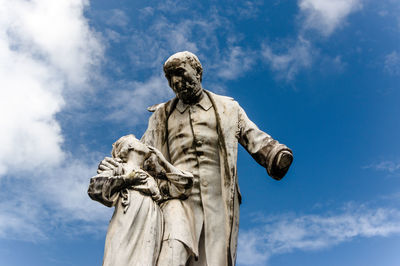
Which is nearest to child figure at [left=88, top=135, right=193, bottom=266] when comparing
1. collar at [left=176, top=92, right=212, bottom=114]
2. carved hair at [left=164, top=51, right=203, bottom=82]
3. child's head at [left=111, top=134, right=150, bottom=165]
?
child's head at [left=111, top=134, right=150, bottom=165]

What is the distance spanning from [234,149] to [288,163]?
0.84 meters

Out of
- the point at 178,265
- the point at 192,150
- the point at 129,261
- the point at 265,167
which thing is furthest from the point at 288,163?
the point at 129,261

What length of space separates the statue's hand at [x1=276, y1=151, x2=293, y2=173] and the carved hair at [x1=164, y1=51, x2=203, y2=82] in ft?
6.17

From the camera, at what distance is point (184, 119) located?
737 cm

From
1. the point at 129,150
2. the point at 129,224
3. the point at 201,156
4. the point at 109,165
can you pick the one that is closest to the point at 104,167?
the point at 109,165

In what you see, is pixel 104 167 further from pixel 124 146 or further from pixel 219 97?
pixel 219 97

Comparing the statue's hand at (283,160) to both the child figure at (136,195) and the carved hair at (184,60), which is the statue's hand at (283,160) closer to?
the child figure at (136,195)

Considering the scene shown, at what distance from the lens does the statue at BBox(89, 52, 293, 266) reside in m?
6.45

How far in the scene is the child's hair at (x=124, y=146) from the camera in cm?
654

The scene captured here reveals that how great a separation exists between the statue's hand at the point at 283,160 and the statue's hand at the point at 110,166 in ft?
6.82

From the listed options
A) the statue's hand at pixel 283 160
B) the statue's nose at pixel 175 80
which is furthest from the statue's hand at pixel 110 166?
the statue's hand at pixel 283 160

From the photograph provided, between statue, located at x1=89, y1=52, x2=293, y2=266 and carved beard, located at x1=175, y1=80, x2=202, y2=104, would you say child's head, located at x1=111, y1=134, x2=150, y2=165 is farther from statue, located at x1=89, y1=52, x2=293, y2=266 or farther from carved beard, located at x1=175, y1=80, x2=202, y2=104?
carved beard, located at x1=175, y1=80, x2=202, y2=104

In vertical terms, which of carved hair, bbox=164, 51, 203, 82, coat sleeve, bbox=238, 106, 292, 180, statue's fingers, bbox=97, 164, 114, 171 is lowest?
statue's fingers, bbox=97, 164, 114, 171

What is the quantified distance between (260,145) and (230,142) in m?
0.43
